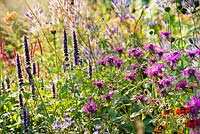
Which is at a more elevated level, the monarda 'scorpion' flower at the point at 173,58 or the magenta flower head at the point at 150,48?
the magenta flower head at the point at 150,48

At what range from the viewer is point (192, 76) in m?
2.41

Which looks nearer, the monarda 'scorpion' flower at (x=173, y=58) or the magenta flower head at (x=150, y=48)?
the monarda 'scorpion' flower at (x=173, y=58)

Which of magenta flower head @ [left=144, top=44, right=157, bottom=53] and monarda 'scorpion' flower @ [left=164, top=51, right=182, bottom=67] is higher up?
magenta flower head @ [left=144, top=44, right=157, bottom=53]

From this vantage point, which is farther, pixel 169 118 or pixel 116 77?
pixel 116 77

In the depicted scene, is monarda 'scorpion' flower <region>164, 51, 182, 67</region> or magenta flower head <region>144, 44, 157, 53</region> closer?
monarda 'scorpion' flower <region>164, 51, 182, 67</region>

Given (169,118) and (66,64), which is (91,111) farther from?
(66,64)

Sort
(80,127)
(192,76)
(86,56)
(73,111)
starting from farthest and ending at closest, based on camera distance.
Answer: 1. (86,56)
2. (73,111)
3. (80,127)
4. (192,76)

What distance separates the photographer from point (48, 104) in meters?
3.11

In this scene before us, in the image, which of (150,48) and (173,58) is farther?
(150,48)

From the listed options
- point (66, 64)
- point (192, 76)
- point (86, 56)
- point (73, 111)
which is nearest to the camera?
point (192, 76)

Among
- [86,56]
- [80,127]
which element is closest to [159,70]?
[80,127]

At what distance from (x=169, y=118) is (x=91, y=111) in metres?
0.38

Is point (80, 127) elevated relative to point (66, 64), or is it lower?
lower

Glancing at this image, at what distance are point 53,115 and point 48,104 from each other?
101 mm
